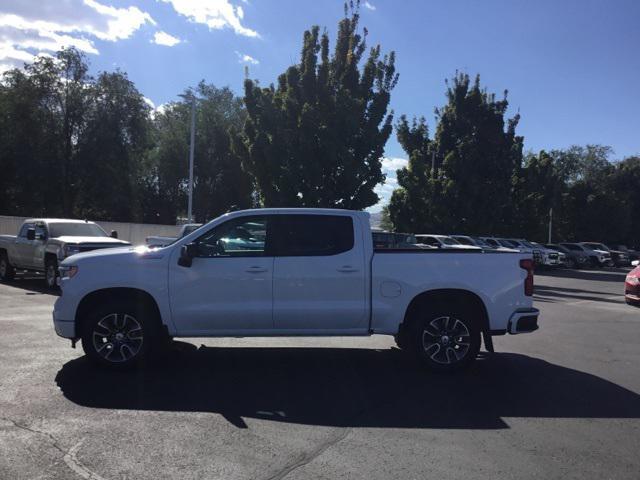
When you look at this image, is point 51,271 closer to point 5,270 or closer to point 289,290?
point 5,270

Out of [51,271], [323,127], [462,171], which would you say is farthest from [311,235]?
[462,171]

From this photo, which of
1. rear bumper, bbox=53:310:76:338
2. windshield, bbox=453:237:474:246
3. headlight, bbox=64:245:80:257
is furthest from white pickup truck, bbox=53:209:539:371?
windshield, bbox=453:237:474:246

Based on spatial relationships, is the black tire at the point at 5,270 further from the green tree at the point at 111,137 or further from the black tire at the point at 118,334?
the green tree at the point at 111,137

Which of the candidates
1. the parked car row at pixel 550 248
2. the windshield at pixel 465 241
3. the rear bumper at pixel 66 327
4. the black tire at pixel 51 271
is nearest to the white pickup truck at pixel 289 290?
the rear bumper at pixel 66 327

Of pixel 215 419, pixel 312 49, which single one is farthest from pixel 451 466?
pixel 312 49

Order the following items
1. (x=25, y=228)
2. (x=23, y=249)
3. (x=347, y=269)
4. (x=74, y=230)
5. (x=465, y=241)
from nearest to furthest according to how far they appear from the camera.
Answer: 1. (x=347, y=269)
2. (x=74, y=230)
3. (x=23, y=249)
4. (x=25, y=228)
5. (x=465, y=241)

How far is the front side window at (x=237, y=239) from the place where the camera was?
6984mm

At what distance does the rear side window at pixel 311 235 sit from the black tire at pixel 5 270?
13.2 m

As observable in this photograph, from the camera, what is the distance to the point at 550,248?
129ft

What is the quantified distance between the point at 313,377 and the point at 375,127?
2030 cm

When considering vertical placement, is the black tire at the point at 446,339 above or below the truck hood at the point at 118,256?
below

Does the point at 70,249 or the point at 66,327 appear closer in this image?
the point at 66,327

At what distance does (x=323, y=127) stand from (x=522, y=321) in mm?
18804

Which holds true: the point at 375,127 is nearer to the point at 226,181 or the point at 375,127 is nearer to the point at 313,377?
the point at 313,377
